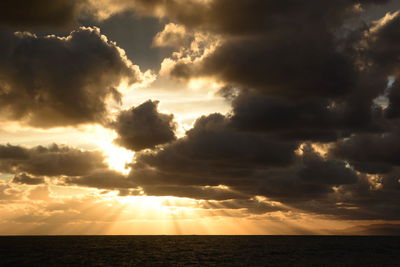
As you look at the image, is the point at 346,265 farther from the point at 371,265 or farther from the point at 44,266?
the point at 44,266

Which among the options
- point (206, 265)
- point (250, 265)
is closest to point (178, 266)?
point (206, 265)

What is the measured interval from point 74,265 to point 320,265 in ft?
191

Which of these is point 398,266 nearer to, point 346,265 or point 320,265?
point 346,265

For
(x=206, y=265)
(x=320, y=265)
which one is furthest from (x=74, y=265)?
(x=320, y=265)

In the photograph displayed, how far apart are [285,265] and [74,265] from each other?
163 feet

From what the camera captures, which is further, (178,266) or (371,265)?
(371,265)

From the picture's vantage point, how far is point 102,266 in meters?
94.1

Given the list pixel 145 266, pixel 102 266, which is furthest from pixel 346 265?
pixel 102 266

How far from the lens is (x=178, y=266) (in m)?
92.4

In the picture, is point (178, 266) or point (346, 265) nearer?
point (178, 266)

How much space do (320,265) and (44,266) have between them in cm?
6421

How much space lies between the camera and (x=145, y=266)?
305ft

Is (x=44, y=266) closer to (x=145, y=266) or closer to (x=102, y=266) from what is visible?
(x=102, y=266)

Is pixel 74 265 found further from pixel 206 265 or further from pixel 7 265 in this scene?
pixel 206 265
